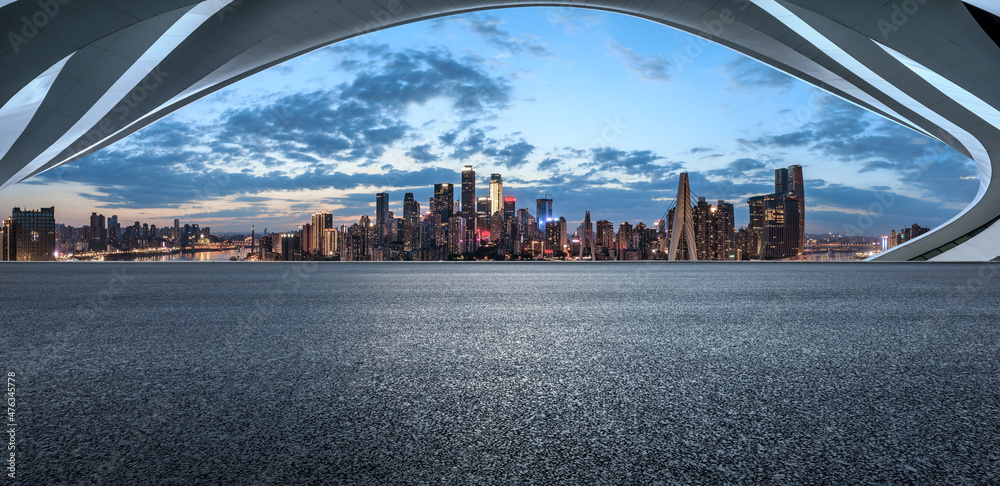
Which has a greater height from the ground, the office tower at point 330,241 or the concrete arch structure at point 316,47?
the concrete arch structure at point 316,47

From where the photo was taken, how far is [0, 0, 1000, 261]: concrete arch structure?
12492 mm

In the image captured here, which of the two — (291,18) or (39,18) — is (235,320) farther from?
(291,18)

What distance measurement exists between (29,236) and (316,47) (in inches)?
989

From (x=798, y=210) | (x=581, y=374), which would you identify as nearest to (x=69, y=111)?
(x=581, y=374)

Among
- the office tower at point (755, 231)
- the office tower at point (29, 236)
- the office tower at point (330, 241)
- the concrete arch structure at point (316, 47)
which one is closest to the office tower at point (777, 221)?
the office tower at point (755, 231)

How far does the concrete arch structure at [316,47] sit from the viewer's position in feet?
41.0

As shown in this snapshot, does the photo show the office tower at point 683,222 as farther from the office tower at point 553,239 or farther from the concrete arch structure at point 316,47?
the office tower at point 553,239

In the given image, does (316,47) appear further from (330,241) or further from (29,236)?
(330,241)

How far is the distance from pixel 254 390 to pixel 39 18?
47.7 feet

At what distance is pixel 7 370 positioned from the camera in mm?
3242

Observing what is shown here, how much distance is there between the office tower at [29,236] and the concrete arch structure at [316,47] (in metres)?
8.85

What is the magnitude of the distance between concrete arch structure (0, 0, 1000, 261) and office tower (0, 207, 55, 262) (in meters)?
8.85

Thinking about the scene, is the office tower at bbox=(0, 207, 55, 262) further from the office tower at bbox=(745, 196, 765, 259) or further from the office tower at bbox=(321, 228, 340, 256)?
the office tower at bbox=(745, 196, 765, 259)

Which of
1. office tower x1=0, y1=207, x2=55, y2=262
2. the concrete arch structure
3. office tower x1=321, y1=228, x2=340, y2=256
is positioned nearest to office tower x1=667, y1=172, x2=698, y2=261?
the concrete arch structure
